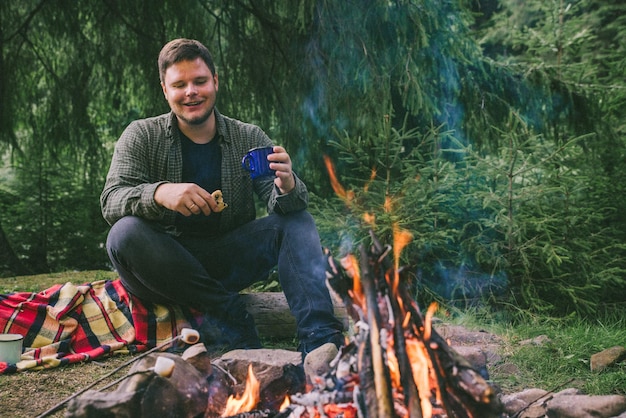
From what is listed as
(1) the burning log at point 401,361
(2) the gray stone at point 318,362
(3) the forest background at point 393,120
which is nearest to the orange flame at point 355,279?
(1) the burning log at point 401,361

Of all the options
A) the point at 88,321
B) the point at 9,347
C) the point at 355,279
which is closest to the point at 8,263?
the point at 88,321

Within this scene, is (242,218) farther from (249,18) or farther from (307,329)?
(249,18)

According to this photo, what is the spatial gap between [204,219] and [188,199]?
55cm

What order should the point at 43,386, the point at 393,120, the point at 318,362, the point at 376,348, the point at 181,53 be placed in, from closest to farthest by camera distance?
the point at 376,348, the point at 318,362, the point at 43,386, the point at 181,53, the point at 393,120

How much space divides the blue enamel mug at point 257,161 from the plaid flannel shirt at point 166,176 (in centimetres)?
25

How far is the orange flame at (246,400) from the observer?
2.08 meters

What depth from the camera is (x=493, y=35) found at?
979cm

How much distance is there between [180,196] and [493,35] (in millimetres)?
8670

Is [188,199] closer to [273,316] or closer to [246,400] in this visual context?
[246,400]

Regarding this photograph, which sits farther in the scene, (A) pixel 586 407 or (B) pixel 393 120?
(B) pixel 393 120

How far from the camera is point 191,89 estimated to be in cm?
294

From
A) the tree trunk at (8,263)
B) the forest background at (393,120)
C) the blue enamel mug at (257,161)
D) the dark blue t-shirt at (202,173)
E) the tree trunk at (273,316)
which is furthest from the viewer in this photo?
the tree trunk at (8,263)

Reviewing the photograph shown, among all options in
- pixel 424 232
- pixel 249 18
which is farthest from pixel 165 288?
pixel 249 18

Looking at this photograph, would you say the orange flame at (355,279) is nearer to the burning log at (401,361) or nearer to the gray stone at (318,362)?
the burning log at (401,361)
